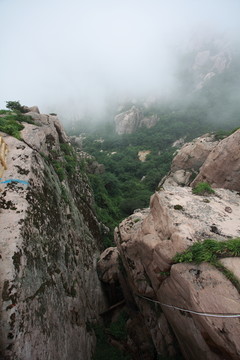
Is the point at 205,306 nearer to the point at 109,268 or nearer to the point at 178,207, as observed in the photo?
the point at 178,207

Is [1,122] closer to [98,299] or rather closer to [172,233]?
[172,233]

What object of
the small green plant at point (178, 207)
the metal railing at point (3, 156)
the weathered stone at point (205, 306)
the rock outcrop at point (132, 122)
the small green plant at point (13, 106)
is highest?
the rock outcrop at point (132, 122)

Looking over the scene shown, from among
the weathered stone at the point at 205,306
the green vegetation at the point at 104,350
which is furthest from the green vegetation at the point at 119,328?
the weathered stone at the point at 205,306

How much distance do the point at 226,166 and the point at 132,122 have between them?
3652 inches

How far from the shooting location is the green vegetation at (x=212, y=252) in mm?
5141

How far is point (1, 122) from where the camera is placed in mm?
11109

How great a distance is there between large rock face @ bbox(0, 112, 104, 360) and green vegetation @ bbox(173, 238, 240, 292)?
4.37 metres

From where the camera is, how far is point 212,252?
5375mm

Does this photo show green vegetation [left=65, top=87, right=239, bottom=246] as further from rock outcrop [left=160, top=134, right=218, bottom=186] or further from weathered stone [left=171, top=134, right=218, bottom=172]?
rock outcrop [left=160, top=134, right=218, bottom=186]

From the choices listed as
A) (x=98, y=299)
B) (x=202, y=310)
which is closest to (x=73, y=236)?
(x=98, y=299)

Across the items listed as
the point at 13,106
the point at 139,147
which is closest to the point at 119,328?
the point at 13,106

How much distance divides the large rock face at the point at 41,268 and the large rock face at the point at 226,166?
835cm

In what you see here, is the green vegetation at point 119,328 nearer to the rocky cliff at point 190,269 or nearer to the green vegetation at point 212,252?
the rocky cliff at point 190,269

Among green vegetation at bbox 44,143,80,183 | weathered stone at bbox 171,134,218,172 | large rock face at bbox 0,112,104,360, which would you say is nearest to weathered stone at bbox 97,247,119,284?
large rock face at bbox 0,112,104,360
